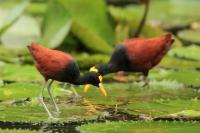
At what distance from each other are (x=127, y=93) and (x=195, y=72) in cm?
82

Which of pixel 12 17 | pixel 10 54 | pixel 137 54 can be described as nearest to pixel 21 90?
pixel 137 54

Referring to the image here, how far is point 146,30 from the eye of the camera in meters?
6.47

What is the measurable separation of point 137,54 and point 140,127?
1.12m

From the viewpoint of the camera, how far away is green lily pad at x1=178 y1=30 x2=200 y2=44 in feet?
22.3

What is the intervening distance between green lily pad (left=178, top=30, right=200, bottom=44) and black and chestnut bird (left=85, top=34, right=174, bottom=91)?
234 cm

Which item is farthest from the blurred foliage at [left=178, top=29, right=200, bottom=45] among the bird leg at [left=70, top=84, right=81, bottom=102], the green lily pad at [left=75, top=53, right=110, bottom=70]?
the bird leg at [left=70, top=84, right=81, bottom=102]

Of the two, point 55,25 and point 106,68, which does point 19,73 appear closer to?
point 106,68

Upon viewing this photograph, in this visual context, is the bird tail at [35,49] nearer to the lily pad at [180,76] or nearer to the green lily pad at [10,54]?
the lily pad at [180,76]

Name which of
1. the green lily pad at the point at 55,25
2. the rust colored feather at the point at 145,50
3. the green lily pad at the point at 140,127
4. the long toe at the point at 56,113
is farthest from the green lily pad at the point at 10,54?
the green lily pad at the point at 140,127

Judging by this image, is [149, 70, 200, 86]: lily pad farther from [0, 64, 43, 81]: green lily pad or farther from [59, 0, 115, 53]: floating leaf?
[59, 0, 115, 53]: floating leaf

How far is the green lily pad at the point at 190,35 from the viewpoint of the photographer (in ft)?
22.3

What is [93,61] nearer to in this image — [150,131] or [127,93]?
[127,93]

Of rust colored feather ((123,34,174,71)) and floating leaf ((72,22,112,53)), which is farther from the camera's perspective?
floating leaf ((72,22,112,53))

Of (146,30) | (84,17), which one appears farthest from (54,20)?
(146,30)
